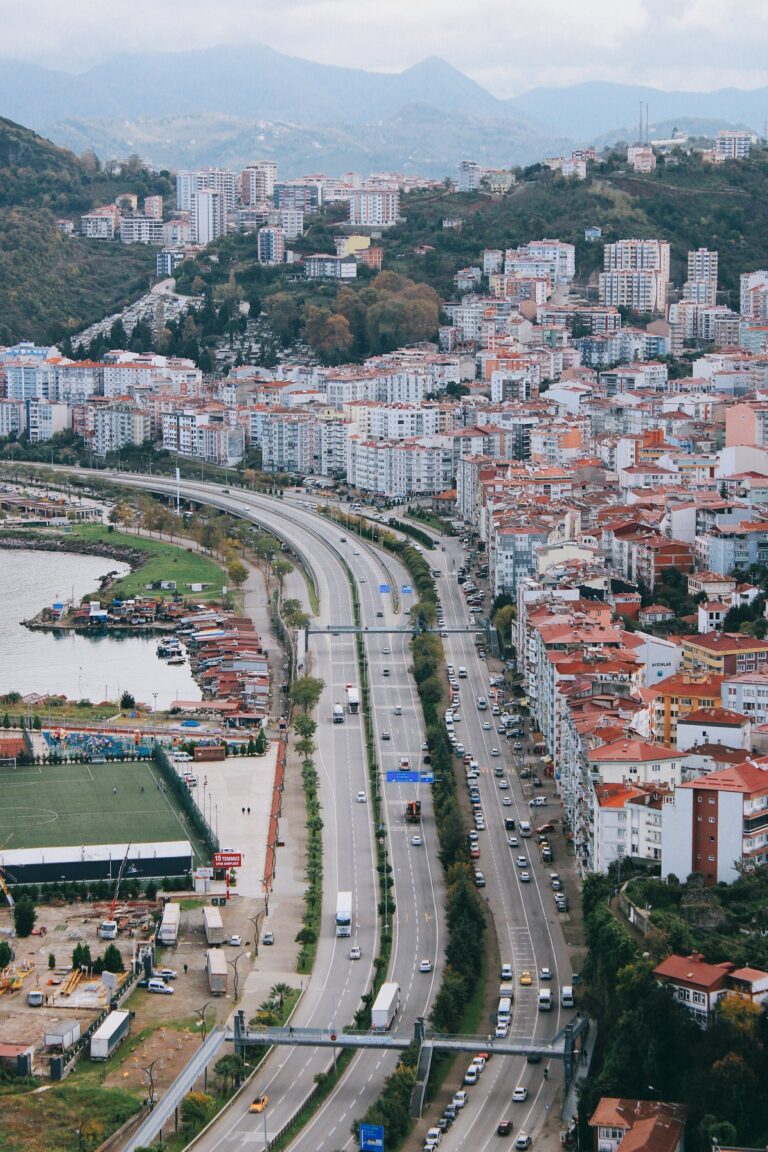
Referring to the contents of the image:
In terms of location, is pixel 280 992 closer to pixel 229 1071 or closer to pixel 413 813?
pixel 229 1071

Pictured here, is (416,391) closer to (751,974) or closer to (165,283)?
(165,283)

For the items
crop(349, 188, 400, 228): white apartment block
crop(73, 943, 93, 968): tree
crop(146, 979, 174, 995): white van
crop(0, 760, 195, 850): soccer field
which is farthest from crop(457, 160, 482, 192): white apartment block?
crop(146, 979, 174, 995): white van

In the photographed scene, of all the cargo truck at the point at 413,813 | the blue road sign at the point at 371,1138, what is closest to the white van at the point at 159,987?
the blue road sign at the point at 371,1138

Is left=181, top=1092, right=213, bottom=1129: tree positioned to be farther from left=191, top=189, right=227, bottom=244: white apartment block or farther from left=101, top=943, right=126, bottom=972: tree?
left=191, top=189, right=227, bottom=244: white apartment block

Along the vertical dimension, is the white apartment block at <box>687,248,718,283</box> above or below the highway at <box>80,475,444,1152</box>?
above

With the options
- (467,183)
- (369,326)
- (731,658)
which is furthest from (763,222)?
(731,658)
